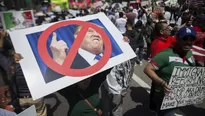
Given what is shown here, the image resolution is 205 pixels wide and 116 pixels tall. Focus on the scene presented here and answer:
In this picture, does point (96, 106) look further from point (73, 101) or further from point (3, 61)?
point (3, 61)

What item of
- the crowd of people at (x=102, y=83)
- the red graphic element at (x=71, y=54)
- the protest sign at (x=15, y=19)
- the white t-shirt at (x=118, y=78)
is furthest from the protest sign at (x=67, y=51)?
the protest sign at (x=15, y=19)

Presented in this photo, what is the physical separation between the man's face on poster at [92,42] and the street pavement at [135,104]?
222cm

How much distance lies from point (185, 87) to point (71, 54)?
132cm

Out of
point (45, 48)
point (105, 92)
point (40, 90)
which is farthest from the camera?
point (105, 92)

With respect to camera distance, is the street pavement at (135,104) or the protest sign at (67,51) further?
the street pavement at (135,104)

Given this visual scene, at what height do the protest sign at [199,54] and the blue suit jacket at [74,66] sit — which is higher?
the blue suit jacket at [74,66]

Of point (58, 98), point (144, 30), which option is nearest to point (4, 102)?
point (58, 98)

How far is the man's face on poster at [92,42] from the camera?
220 centimetres

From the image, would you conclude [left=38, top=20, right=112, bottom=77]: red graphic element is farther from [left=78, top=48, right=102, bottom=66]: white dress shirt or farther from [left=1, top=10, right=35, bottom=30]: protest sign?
[left=1, top=10, right=35, bottom=30]: protest sign

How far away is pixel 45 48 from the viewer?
203 centimetres

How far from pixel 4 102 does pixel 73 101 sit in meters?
0.70

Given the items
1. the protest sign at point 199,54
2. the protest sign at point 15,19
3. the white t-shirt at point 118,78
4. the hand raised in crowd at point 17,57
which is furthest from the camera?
the protest sign at point 15,19

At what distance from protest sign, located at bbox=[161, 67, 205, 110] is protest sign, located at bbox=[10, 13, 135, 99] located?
1.78ft

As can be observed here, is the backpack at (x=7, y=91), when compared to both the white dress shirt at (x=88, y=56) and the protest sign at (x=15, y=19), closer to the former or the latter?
the white dress shirt at (x=88, y=56)
